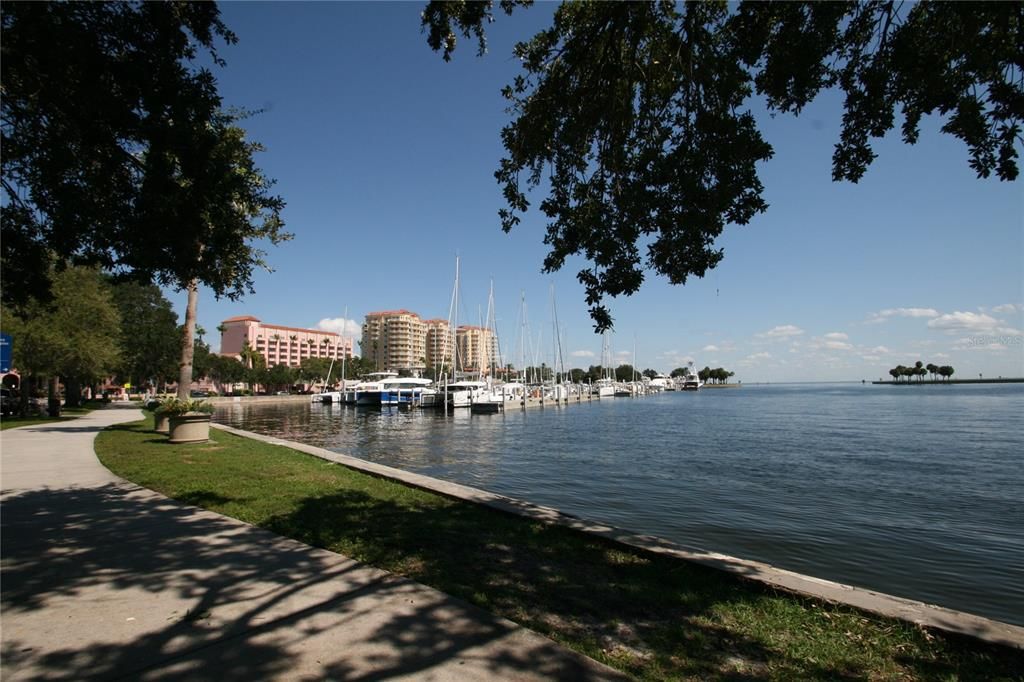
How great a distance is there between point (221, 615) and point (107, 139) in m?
6.09

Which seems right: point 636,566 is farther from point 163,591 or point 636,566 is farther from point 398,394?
point 398,394

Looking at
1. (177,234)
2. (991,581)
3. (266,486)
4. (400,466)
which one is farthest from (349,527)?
(400,466)

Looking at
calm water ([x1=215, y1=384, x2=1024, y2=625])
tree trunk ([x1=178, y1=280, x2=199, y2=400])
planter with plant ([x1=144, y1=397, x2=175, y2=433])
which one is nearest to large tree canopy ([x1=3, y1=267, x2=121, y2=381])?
tree trunk ([x1=178, y1=280, x2=199, y2=400])

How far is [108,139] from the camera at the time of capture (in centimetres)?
661

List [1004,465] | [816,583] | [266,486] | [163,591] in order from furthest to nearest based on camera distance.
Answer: [1004,465], [266,486], [816,583], [163,591]

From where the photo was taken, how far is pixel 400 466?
17.0 metres

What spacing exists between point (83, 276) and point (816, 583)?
114 feet

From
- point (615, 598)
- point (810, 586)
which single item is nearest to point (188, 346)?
point (615, 598)

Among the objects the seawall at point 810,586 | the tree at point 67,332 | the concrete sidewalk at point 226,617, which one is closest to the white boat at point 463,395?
the tree at point 67,332

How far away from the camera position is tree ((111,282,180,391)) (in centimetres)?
4938

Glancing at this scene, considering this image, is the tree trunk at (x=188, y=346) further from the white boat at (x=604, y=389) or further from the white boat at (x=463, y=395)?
the white boat at (x=604, y=389)

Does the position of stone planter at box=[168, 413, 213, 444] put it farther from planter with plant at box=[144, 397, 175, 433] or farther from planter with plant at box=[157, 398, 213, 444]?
planter with plant at box=[144, 397, 175, 433]

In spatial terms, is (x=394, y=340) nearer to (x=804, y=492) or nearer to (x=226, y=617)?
(x=804, y=492)

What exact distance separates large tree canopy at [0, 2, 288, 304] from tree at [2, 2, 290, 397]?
0.01 m
